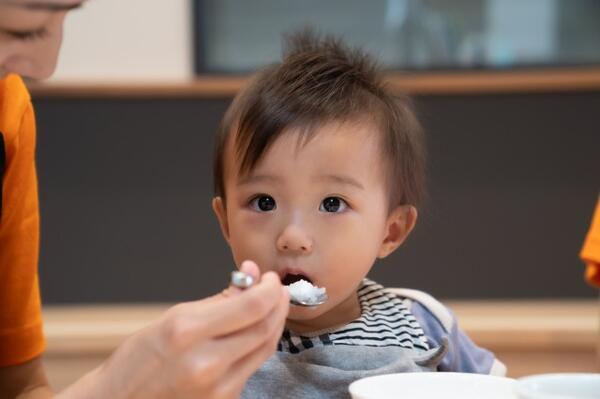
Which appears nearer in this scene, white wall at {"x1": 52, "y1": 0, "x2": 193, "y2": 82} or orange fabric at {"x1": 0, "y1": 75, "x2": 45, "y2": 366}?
orange fabric at {"x1": 0, "y1": 75, "x2": 45, "y2": 366}

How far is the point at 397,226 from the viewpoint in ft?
4.00

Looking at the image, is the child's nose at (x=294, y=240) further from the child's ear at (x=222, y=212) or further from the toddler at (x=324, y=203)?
the child's ear at (x=222, y=212)

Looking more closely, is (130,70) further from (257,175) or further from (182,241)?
(257,175)

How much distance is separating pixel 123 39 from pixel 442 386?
1811 mm

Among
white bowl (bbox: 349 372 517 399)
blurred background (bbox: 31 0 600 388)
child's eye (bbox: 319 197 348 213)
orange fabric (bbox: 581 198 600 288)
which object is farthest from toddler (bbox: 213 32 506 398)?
blurred background (bbox: 31 0 600 388)

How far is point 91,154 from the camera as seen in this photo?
2.47 metres

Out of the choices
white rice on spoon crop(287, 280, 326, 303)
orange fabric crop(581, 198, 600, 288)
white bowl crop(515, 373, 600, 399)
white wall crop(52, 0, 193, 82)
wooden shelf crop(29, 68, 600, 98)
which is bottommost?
orange fabric crop(581, 198, 600, 288)

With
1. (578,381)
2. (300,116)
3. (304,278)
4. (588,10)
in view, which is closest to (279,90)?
(300,116)

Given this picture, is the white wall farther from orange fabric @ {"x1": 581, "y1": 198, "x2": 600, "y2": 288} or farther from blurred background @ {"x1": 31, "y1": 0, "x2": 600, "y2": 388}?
orange fabric @ {"x1": 581, "y1": 198, "x2": 600, "y2": 288}

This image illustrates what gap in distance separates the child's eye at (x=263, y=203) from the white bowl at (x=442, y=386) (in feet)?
0.90

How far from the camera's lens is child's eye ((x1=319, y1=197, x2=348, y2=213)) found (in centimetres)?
106

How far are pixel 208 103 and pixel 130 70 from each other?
9.7 inches

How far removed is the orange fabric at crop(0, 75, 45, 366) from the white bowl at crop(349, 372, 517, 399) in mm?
598

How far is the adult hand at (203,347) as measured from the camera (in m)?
0.76
